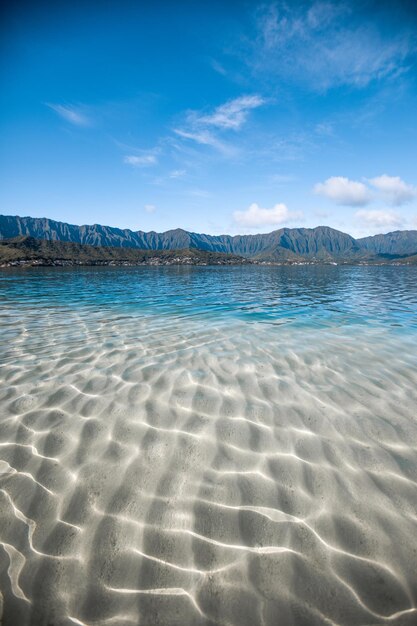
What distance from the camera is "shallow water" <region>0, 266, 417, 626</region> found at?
7.32ft

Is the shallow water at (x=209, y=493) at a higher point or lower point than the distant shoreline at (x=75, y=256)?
higher

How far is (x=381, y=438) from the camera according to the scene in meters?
4.07

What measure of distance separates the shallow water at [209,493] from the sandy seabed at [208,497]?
15 millimetres

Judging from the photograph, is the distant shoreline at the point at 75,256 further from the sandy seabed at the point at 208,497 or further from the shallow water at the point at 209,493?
the sandy seabed at the point at 208,497

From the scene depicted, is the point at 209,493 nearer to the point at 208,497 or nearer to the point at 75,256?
the point at 208,497

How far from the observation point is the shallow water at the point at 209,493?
223 centimetres

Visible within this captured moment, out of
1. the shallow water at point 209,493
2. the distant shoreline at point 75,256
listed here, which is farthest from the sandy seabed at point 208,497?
the distant shoreline at point 75,256

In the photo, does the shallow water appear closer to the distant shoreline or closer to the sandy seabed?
the sandy seabed

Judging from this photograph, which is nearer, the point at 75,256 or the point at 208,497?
the point at 208,497

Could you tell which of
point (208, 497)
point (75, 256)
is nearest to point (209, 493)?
point (208, 497)

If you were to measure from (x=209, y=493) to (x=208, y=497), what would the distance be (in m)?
0.05

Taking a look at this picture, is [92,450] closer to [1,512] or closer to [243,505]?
[1,512]

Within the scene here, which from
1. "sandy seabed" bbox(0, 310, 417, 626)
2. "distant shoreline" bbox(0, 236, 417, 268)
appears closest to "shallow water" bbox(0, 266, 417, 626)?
"sandy seabed" bbox(0, 310, 417, 626)

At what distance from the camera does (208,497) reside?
10.3 feet
